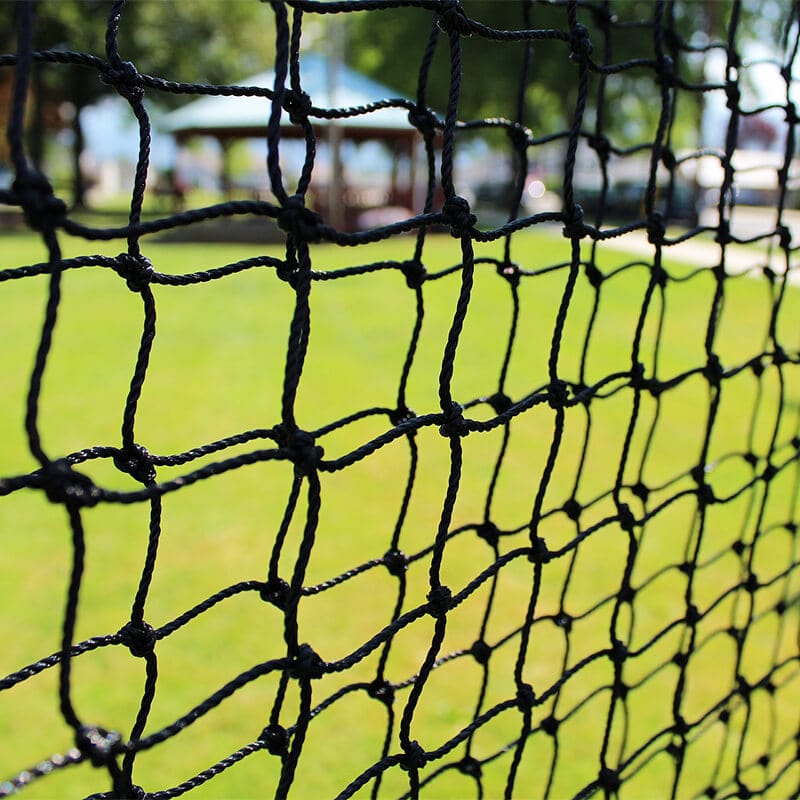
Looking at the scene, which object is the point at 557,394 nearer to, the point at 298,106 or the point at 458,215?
the point at 458,215

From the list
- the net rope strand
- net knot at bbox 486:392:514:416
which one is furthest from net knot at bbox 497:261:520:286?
net knot at bbox 486:392:514:416

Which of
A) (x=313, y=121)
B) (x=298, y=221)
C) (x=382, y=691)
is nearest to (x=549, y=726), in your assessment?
(x=382, y=691)

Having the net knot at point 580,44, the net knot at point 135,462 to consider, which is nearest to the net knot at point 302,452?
the net knot at point 135,462

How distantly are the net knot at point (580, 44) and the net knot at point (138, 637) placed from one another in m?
0.59

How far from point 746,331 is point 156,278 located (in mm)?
3830

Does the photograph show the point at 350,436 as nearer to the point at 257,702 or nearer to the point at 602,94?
the point at 257,702

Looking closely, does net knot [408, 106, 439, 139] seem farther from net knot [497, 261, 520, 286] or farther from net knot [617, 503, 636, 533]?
net knot [617, 503, 636, 533]

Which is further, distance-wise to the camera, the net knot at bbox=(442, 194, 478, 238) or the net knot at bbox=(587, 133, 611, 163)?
the net knot at bbox=(587, 133, 611, 163)

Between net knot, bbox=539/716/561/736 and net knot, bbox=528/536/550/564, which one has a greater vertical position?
net knot, bbox=528/536/550/564

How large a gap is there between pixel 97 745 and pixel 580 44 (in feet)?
2.20

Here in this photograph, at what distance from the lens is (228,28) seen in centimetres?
1440

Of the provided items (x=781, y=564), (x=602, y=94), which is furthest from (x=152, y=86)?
(x=781, y=564)

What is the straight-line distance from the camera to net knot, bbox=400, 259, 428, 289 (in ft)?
2.67

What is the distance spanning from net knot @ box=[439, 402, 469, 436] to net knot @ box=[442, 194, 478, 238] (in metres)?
0.13
